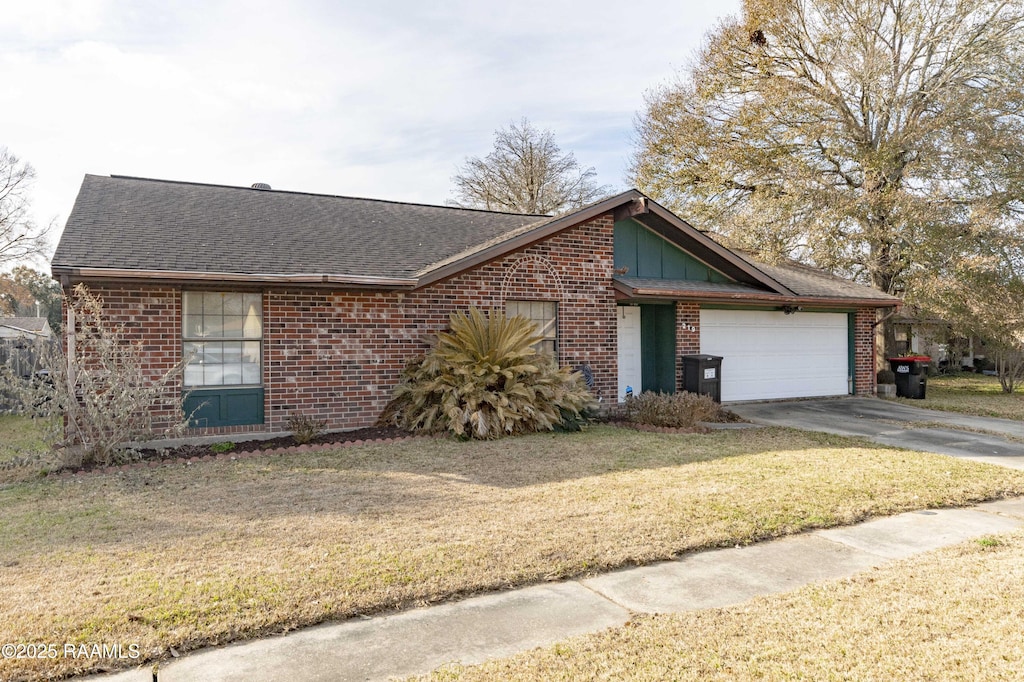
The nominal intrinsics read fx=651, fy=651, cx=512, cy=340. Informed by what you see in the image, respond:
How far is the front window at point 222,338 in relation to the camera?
29.6 ft

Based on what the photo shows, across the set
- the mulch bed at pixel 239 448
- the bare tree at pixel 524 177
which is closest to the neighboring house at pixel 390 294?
the mulch bed at pixel 239 448

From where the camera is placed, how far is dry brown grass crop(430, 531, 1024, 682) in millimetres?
2938

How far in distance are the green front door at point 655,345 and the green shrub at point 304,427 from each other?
658 centimetres

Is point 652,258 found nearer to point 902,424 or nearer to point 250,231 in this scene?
point 902,424

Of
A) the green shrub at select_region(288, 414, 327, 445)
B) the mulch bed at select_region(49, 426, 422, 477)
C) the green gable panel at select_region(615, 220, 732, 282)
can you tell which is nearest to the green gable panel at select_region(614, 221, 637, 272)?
the green gable panel at select_region(615, 220, 732, 282)

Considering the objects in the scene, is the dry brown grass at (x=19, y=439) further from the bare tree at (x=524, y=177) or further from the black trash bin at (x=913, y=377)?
the bare tree at (x=524, y=177)

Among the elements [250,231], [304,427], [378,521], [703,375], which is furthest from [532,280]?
[378,521]

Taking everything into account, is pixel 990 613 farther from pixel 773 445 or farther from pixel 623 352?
pixel 623 352

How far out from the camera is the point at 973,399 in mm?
15688

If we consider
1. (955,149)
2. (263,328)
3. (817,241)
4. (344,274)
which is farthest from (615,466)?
(955,149)

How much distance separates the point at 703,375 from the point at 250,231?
8.31 meters

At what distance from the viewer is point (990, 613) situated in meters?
3.51

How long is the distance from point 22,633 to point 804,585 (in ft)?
14.2

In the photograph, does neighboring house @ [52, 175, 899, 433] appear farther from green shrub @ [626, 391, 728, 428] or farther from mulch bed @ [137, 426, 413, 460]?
green shrub @ [626, 391, 728, 428]
